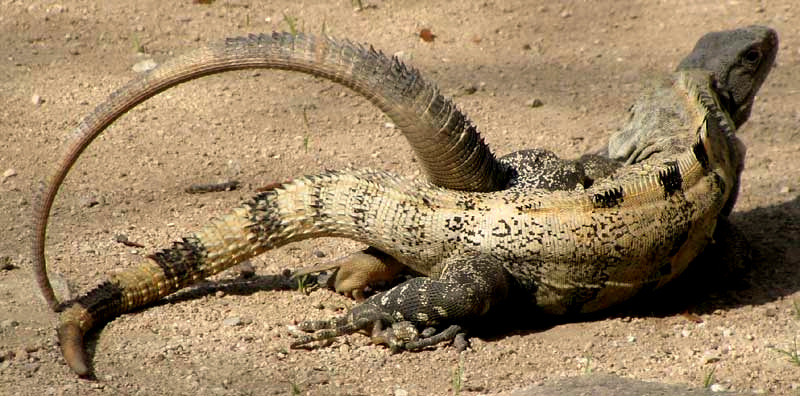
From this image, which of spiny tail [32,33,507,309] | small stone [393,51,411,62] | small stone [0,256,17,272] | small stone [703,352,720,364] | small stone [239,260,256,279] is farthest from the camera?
small stone [393,51,411,62]

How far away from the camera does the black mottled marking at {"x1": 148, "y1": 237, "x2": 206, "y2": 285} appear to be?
17.0 ft

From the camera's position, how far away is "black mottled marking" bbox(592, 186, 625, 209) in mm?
5133

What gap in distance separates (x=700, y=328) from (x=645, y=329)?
0.28 m

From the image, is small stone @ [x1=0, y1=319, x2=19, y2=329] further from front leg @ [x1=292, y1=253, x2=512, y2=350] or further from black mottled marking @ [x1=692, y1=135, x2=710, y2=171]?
black mottled marking @ [x1=692, y1=135, x2=710, y2=171]

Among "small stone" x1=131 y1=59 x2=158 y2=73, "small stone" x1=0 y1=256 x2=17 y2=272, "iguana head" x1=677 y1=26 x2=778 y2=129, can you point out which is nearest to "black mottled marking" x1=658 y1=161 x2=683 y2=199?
"iguana head" x1=677 y1=26 x2=778 y2=129

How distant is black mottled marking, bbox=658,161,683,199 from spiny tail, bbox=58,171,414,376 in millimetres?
1262

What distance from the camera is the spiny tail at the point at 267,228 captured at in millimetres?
5184

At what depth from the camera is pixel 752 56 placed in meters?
6.27

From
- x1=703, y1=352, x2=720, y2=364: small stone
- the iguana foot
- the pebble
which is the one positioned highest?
the iguana foot

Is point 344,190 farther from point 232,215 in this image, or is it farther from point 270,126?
point 270,126

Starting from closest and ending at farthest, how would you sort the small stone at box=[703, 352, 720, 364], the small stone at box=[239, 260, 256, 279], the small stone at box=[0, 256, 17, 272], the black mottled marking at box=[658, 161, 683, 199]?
1. the small stone at box=[703, 352, 720, 364]
2. the black mottled marking at box=[658, 161, 683, 199]
3. the small stone at box=[0, 256, 17, 272]
4. the small stone at box=[239, 260, 256, 279]

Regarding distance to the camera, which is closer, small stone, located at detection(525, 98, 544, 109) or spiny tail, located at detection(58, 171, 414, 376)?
spiny tail, located at detection(58, 171, 414, 376)

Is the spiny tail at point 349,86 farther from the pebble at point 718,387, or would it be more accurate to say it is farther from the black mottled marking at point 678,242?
the pebble at point 718,387

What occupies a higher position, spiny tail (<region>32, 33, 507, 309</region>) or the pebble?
spiny tail (<region>32, 33, 507, 309</region>)
